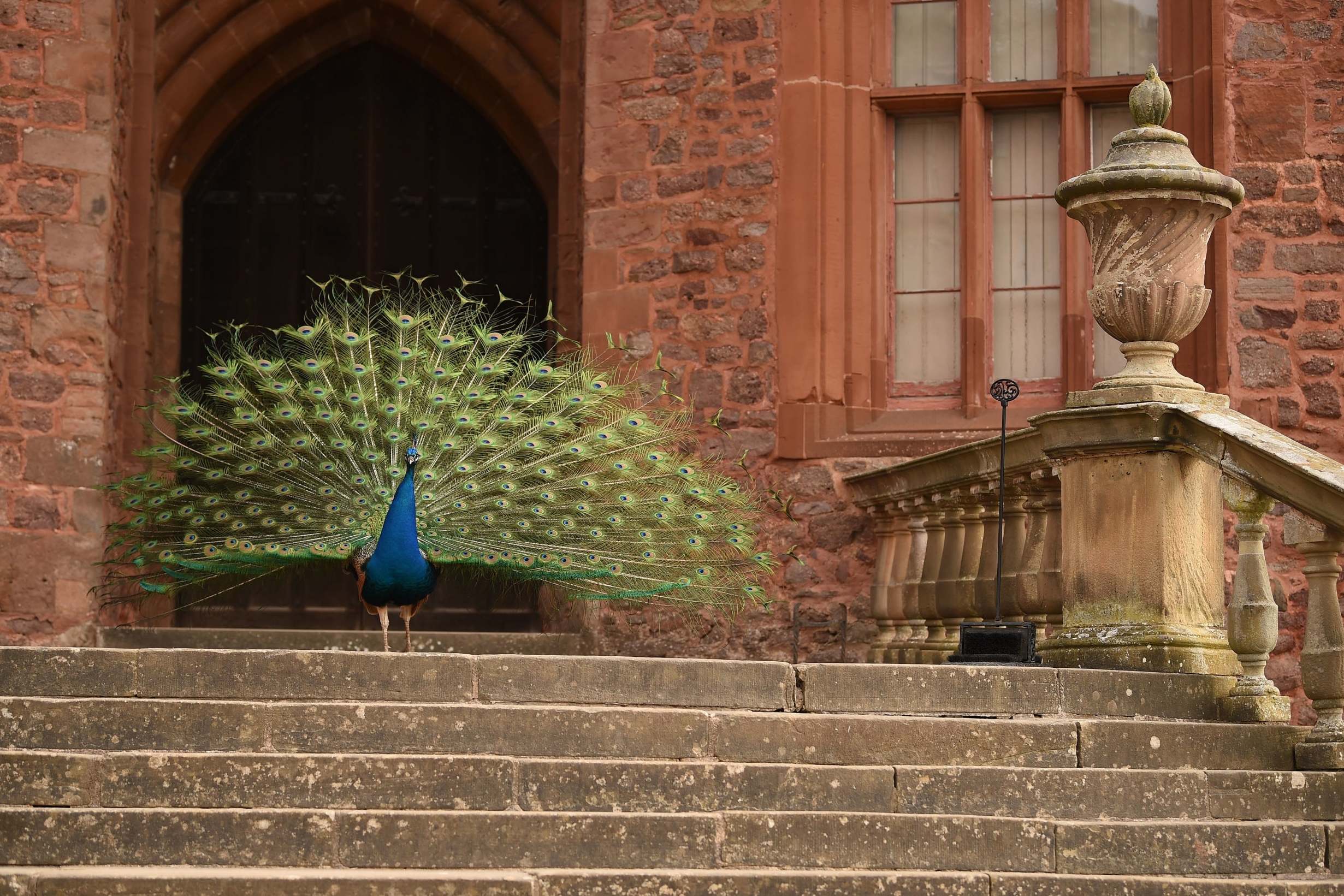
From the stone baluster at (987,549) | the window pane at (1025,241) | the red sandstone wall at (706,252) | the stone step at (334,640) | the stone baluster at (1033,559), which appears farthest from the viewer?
the window pane at (1025,241)

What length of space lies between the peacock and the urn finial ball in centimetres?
296

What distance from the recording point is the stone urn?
6.80 m

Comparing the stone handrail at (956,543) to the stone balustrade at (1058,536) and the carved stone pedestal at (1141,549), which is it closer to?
the stone balustrade at (1058,536)

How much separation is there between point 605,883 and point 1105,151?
21.0ft

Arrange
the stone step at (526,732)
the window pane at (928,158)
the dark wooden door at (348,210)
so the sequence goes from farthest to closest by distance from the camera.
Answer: the dark wooden door at (348,210) < the window pane at (928,158) < the stone step at (526,732)

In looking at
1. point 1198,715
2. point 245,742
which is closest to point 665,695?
point 245,742

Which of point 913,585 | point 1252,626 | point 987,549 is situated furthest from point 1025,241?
point 1252,626

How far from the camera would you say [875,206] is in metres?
10.7

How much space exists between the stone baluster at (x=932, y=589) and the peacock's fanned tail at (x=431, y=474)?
0.78 metres

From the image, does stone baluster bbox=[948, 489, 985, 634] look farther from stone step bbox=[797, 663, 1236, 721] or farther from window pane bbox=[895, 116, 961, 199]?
window pane bbox=[895, 116, 961, 199]

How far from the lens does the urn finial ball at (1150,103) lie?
7055 millimetres

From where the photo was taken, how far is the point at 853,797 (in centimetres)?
573

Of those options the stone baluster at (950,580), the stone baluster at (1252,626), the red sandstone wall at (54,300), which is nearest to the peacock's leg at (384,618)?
the stone baluster at (950,580)

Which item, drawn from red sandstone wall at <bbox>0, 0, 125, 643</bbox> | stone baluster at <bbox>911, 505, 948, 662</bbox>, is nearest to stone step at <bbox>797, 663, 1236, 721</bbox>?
stone baluster at <bbox>911, 505, 948, 662</bbox>
